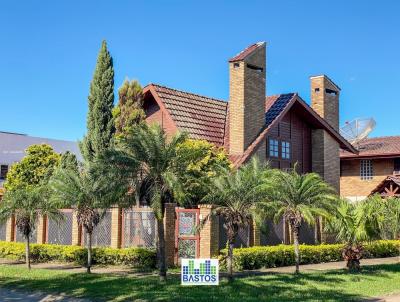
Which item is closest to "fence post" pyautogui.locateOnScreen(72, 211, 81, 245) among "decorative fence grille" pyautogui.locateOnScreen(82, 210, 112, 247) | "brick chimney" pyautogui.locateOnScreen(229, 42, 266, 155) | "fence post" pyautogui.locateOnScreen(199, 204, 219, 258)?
"decorative fence grille" pyautogui.locateOnScreen(82, 210, 112, 247)

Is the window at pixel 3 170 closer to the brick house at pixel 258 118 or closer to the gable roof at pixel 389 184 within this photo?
the brick house at pixel 258 118

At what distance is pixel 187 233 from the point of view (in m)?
20.1

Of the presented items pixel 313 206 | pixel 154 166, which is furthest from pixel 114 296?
pixel 313 206

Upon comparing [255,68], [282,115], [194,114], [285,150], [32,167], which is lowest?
[32,167]

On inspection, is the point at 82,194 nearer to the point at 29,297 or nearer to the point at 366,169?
the point at 29,297

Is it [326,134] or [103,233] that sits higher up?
[326,134]

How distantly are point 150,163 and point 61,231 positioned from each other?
34.4ft

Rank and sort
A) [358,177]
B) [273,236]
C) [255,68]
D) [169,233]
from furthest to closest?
[358,177] → [255,68] → [273,236] → [169,233]

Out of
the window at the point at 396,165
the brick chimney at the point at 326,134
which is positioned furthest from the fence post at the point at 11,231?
the window at the point at 396,165

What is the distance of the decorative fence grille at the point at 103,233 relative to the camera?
72.8ft

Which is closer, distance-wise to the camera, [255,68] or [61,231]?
[61,231]

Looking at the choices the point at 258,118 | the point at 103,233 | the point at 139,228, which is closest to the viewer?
the point at 139,228

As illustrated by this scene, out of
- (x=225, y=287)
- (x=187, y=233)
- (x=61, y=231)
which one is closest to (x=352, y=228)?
(x=187, y=233)

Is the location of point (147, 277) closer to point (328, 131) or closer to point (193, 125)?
point (193, 125)
